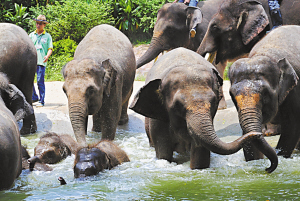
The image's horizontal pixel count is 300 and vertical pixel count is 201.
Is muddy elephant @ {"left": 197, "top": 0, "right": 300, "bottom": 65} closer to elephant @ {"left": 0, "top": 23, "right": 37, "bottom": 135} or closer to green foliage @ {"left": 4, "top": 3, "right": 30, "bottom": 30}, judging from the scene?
elephant @ {"left": 0, "top": 23, "right": 37, "bottom": 135}

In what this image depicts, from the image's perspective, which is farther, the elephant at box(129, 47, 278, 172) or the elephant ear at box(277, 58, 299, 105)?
the elephant ear at box(277, 58, 299, 105)

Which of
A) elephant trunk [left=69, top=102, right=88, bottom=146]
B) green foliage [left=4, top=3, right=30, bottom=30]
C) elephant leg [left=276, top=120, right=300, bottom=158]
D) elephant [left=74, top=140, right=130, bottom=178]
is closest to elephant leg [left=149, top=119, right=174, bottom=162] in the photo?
elephant [left=74, top=140, right=130, bottom=178]

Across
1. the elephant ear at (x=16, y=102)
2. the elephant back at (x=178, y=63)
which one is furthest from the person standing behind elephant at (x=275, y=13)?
the elephant ear at (x=16, y=102)

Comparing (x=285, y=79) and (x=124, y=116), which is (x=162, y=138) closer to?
(x=285, y=79)

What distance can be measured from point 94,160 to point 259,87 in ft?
7.94

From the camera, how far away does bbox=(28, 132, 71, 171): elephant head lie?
728 cm

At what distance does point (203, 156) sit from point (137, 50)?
15871 mm

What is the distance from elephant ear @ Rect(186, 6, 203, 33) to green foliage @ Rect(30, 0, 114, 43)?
8.59 m

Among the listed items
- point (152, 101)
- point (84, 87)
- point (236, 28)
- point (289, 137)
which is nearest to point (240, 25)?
point (236, 28)

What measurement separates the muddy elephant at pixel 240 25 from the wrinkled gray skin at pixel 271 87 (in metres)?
2.53

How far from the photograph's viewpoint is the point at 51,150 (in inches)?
291

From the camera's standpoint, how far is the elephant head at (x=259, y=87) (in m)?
6.21

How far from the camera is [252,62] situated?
21.8ft

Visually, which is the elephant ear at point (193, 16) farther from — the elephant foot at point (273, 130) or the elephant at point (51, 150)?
the elephant at point (51, 150)
